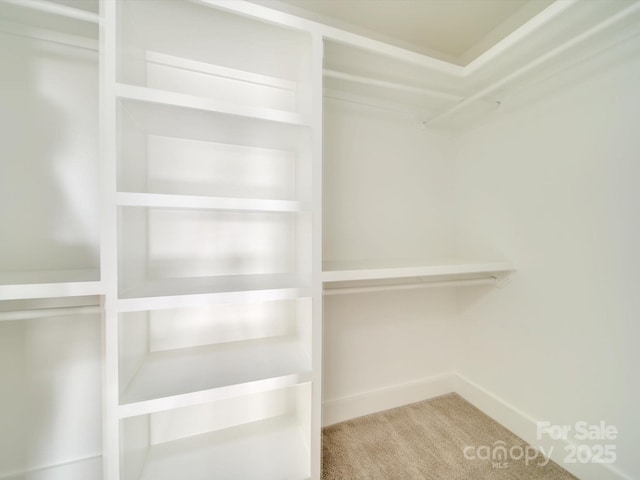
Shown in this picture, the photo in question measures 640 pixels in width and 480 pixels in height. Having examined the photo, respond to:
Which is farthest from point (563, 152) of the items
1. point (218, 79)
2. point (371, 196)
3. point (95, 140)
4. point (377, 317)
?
point (95, 140)

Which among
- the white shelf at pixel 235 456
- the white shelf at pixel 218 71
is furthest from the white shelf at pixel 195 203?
the white shelf at pixel 235 456

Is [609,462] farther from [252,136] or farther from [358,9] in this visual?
[358,9]

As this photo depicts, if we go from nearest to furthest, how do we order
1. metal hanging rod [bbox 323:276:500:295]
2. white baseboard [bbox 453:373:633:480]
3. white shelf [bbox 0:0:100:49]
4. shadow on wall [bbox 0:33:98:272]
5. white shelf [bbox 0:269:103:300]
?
white shelf [bbox 0:269:103:300] → white shelf [bbox 0:0:100:49] → shadow on wall [bbox 0:33:98:272] → white baseboard [bbox 453:373:633:480] → metal hanging rod [bbox 323:276:500:295]

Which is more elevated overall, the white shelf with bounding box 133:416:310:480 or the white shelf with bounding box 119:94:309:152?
the white shelf with bounding box 119:94:309:152

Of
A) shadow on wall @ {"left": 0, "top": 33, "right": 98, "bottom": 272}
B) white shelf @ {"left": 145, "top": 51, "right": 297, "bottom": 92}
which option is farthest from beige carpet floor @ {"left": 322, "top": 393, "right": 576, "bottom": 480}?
white shelf @ {"left": 145, "top": 51, "right": 297, "bottom": 92}

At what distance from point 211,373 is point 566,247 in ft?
5.43

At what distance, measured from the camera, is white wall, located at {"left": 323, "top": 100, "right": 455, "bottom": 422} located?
1.39 meters

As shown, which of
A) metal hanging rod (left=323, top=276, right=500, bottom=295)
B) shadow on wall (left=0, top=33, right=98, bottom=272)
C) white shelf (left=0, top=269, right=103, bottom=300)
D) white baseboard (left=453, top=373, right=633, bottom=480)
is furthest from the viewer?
metal hanging rod (left=323, top=276, right=500, bottom=295)

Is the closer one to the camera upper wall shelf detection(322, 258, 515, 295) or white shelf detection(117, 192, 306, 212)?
white shelf detection(117, 192, 306, 212)

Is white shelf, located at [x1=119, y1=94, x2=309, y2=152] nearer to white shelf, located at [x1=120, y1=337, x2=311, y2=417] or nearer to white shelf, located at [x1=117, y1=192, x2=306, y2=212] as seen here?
white shelf, located at [x1=117, y1=192, x2=306, y2=212]

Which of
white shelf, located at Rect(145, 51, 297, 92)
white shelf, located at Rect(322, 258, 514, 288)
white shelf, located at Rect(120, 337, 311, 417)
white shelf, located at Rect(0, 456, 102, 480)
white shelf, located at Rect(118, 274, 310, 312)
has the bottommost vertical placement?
white shelf, located at Rect(0, 456, 102, 480)

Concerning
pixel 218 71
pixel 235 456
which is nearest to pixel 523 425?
pixel 235 456

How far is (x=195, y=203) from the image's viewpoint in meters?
0.79

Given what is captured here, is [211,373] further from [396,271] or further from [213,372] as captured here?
[396,271]
